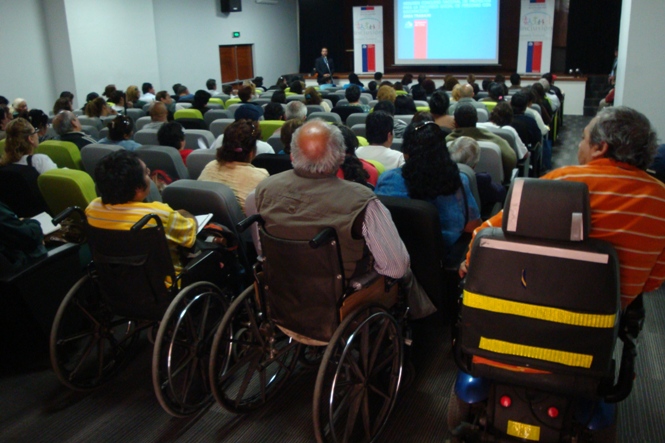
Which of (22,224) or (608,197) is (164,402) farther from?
(608,197)

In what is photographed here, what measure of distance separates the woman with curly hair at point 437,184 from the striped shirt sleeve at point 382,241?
1.87 feet

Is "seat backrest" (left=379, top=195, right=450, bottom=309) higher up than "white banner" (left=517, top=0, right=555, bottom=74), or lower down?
lower down

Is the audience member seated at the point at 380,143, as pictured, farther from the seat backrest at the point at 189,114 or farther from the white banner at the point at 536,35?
the white banner at the point at 536,35

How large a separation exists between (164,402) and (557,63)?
12185 millimetres

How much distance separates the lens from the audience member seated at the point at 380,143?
11.9ft

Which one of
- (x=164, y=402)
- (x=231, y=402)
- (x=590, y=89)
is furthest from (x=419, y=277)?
(x=590, y=89)

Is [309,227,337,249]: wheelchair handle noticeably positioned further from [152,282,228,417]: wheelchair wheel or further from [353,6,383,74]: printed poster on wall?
[353,6,383,74]: printed poster on wall

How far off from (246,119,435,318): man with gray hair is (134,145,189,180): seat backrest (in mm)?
1798

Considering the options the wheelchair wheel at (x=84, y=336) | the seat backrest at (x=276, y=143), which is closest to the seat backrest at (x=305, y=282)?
Answer: the wheelchair wheel at (x=84, y=336)

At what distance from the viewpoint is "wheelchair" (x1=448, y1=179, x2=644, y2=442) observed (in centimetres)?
151

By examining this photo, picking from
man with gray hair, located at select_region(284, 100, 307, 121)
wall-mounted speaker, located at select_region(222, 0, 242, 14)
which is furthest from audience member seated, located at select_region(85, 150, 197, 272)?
wall-mounted speaker, located at select_region(222, 0, 242, 14)

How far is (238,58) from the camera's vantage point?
13.9 meters

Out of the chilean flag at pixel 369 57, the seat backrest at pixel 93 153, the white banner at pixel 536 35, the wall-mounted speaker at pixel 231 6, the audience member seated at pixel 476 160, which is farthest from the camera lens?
the chilean flag at pixel 369 57

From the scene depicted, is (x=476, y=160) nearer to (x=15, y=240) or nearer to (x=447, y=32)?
(x=15, y=240)
